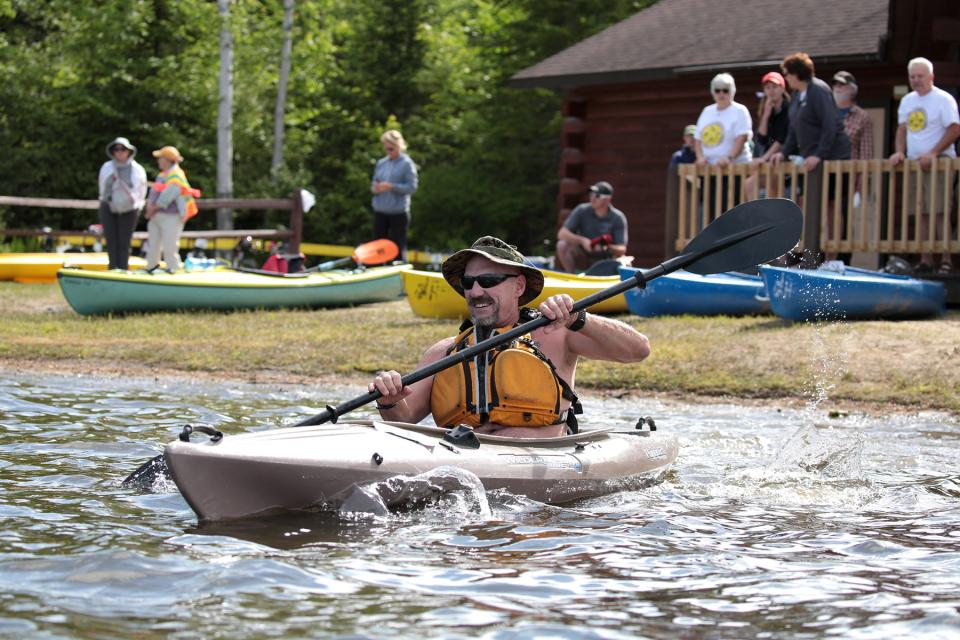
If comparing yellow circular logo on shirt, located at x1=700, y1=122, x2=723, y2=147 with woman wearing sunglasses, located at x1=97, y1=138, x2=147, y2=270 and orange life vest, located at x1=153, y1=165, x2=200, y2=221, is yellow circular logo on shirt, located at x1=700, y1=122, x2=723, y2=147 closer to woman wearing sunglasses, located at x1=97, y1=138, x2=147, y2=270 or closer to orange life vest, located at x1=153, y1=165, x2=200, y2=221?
orange life vest, located at x1=153, y1=165, x2=200, y2=221

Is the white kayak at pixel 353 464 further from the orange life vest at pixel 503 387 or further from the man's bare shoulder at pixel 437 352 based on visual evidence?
the man's bare shoulder at pixel 437 352

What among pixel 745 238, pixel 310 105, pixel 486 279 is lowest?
pixel 486 279

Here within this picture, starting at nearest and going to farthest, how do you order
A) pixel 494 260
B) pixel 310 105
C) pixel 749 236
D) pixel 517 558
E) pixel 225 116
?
pixel 517 558, pixel 494 260, pixel 749 236, pixel 225 116, pixel 310 105

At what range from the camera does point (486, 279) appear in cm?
577

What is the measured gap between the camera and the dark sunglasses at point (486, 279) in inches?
227

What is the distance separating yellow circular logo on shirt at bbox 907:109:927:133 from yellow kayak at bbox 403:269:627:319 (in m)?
2.70

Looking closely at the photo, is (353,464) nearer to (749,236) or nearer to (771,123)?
(749,236)

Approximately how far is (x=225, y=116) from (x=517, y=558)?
69.5 feet

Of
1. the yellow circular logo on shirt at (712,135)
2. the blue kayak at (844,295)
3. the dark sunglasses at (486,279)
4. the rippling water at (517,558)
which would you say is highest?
the yellow circular logo on shirt at (712,135)

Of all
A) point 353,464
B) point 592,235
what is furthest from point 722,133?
point 353,464

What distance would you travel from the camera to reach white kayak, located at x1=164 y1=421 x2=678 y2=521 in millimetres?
4941

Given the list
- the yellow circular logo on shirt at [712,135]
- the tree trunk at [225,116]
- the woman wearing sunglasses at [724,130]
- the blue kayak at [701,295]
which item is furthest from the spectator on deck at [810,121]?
the tree trunk at [225,116]

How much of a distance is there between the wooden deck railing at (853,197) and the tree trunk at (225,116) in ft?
45.9

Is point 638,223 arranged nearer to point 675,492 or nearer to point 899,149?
point 899,149
